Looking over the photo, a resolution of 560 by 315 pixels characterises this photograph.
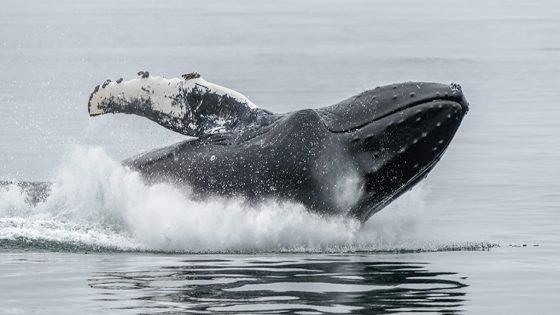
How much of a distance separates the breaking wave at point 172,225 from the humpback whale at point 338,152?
0.56 feet

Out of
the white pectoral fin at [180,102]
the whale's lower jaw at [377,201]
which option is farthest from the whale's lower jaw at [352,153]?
the white pectoral fin at [180,102]

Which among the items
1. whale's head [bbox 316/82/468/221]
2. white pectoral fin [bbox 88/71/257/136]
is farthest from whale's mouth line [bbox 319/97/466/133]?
white pectoral fin [bbox 88/71/257/136]

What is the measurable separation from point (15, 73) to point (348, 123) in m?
34.0

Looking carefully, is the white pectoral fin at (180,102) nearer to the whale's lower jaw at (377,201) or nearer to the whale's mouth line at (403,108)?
the whale's mouth line at (403,108)

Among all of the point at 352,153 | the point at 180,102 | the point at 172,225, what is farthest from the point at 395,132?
the point at 180,102

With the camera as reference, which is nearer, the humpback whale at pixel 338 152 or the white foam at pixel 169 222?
the humpback whale at pixel 338 152

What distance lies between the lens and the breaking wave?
16.9 metres

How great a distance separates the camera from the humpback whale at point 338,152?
1667cm

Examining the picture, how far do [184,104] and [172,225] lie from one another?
1.52 m

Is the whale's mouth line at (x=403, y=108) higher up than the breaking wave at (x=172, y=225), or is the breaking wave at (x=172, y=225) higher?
the whale's mouth line at (x=403, y=108)

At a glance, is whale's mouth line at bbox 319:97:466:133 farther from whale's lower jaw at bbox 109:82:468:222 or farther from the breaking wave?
the breaking wave

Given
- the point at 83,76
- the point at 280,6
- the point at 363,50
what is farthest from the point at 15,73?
the point at 280,6

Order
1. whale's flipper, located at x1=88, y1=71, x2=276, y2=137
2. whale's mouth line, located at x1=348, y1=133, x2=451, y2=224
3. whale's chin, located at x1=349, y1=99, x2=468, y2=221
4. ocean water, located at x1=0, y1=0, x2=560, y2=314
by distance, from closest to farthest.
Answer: ocean water, located at x1=0, y1=0, x2=560, y2=314 < whale's chin, located at x1=349, y1=99, x2=468, y2=221 < whale's mouth line, located at x1=348, y1=133, x2=451, y2=224 < whale's flipper, located at x1=88, y1=71, x2=276, y2=137

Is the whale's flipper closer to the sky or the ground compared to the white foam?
closer to the sky
